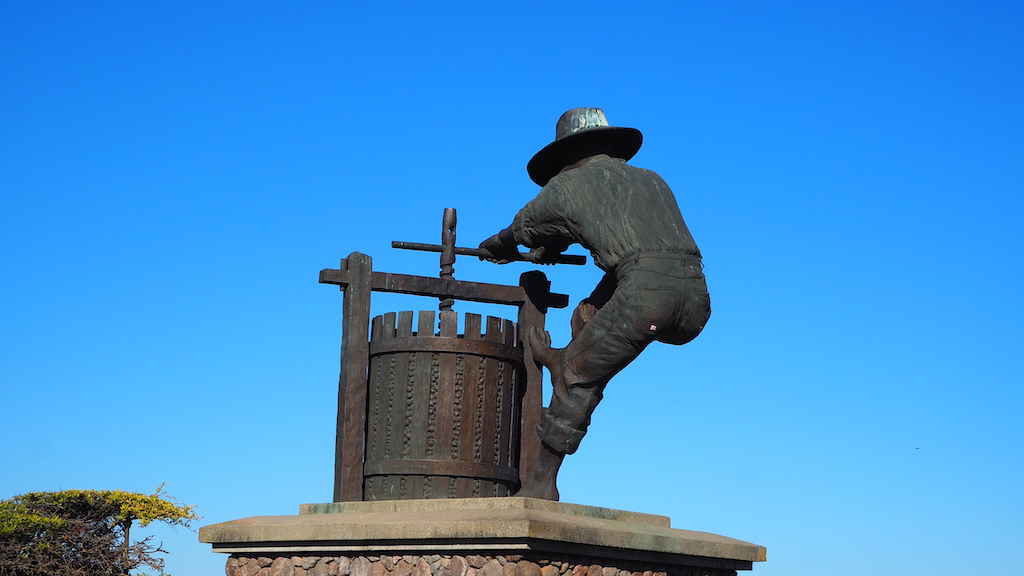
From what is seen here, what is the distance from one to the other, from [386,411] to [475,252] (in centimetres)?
114

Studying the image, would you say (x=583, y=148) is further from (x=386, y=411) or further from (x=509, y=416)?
(x=386, y=411)

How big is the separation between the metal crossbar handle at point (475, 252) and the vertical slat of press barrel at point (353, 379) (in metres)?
0.24

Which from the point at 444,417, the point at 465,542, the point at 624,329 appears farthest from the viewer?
the point at 444,417

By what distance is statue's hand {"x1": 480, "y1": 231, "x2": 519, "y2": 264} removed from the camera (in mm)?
7172

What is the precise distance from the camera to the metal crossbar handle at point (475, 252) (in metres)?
7.27

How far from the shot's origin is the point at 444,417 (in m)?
6.82

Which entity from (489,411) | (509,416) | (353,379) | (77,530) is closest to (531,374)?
(509,416)

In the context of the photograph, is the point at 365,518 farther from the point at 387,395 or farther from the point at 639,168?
the point at 639,168

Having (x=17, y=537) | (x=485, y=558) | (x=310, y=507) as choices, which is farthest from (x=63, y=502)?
(x=485, y=558)

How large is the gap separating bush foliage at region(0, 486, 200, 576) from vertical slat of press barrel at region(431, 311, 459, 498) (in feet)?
23.0

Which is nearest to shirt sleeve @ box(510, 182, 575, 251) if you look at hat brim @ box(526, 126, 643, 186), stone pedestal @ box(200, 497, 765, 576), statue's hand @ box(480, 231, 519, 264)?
statue's hand @ box(480, 231, 519, 264)

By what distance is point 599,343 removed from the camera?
21.2 ft

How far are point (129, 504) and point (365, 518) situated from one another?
7.48 m

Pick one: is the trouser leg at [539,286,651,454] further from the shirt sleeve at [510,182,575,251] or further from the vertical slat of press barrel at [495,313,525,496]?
the shirt sleeve at [510,182,575,251]
